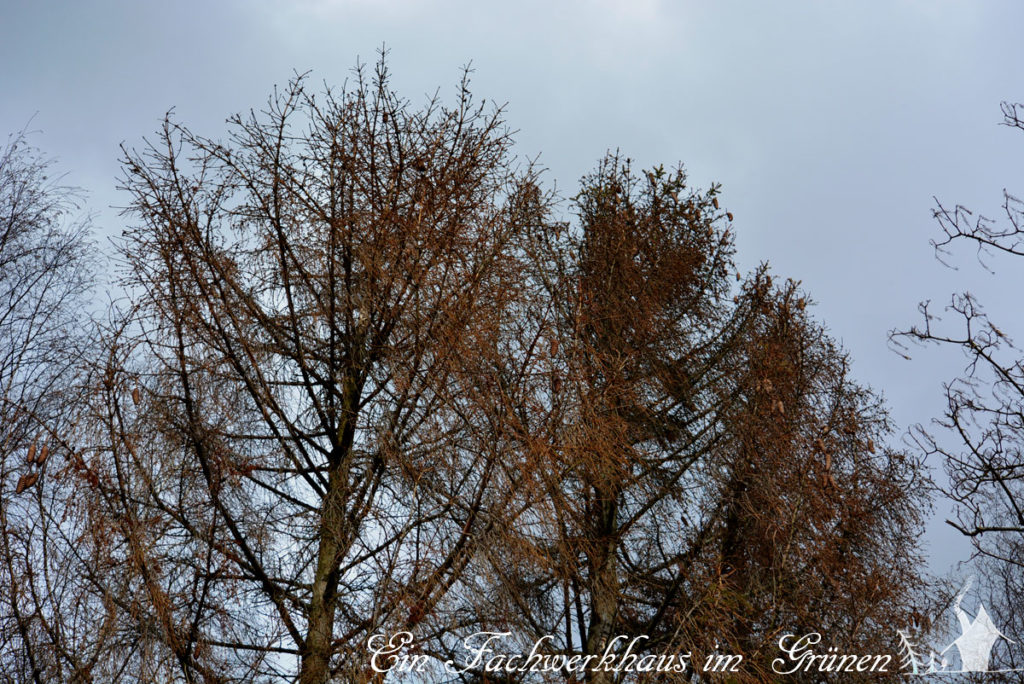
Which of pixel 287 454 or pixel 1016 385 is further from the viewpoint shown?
pixel 287 454

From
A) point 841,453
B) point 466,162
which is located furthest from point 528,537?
point 841,453

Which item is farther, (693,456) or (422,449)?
(693,456)

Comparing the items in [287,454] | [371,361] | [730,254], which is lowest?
[287,454]

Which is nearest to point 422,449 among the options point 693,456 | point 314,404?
point 314,404

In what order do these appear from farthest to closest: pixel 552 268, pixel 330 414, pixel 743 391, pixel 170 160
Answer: pixel 552 268
pixel 743 391
pixel 330 414
pixel 170 160

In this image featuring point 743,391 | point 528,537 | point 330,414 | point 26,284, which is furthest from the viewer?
point 743,391

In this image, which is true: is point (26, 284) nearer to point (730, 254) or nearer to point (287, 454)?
point (287, 454)

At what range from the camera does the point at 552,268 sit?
31.7 feet

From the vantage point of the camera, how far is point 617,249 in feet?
31.2

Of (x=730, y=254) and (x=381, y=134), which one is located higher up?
(x=730, y=254)

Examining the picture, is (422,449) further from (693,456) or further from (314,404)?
(693,456)

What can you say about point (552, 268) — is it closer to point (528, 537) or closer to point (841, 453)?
point (841, 453)

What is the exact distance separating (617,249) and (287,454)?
14.4ft

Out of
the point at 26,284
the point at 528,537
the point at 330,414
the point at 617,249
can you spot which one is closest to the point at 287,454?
the point at 330,414
